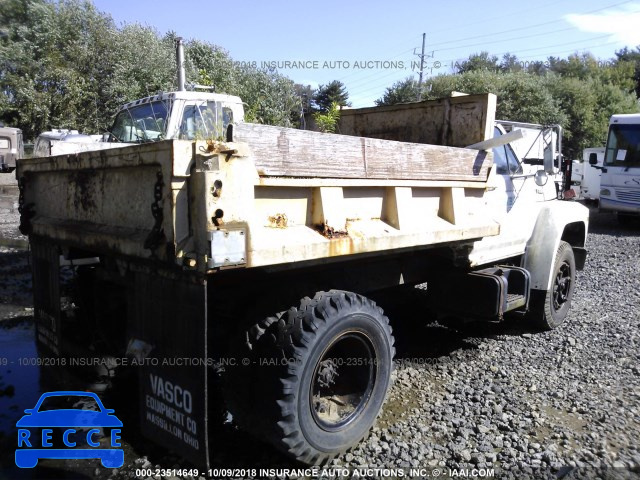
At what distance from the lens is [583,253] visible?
624 cm

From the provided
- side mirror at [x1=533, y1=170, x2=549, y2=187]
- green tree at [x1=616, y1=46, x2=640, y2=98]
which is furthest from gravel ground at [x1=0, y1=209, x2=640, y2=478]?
green tree at [x1=616, y1=46, x2=640, y2=98]

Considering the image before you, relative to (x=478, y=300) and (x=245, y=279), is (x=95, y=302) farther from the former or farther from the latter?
(x=478, y=300)

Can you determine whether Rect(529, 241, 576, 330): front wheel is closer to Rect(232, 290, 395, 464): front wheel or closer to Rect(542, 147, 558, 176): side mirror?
Rect(542, 147, 558, 176): side mirror

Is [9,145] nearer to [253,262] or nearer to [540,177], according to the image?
[540,177]

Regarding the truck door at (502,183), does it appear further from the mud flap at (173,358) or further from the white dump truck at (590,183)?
the white dump truck at (590,183)

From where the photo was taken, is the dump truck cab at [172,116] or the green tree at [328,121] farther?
the dump truck cab at [172,116]

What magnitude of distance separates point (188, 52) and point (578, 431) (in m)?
24.7

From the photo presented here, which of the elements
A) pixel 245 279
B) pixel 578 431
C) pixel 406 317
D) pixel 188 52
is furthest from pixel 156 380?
pixel 188 52

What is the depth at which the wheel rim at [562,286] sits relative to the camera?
5664 mm

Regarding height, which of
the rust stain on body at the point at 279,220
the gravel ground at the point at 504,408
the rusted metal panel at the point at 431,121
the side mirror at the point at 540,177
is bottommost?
the gravel ground at the point at 504,408

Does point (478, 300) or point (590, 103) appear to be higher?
point (590, 103)

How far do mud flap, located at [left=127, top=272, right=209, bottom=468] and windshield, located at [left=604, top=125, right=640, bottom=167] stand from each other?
1443 cm

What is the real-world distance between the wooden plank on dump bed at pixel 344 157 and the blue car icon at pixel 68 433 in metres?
1.97

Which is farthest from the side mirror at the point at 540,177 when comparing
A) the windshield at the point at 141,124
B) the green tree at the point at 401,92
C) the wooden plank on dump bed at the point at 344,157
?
the green tree at the point at 401,92
